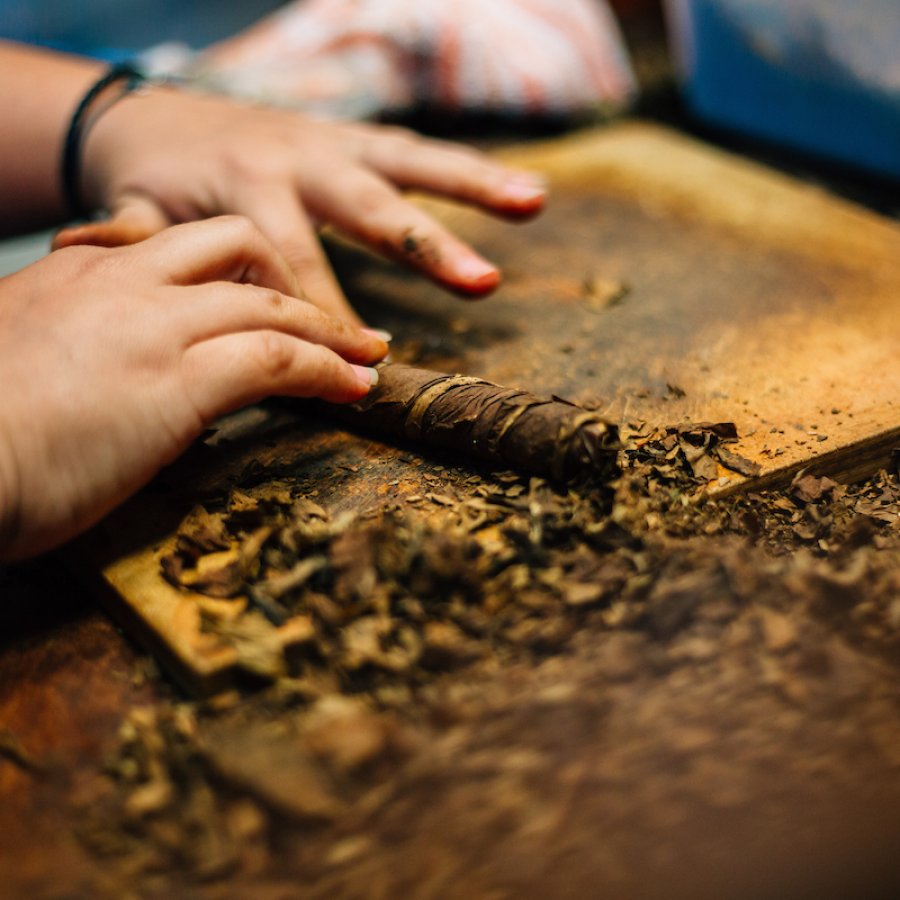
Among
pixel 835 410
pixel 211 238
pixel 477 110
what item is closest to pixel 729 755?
pixel 835 410

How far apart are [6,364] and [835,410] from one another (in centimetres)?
96

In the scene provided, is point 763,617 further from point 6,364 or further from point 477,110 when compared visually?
point 477,110

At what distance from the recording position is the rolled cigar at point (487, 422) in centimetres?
96

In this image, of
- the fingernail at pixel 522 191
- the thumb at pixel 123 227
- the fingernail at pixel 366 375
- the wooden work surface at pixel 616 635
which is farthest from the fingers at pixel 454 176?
the fingernail at pixel 366 375

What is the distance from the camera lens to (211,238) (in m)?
1.04

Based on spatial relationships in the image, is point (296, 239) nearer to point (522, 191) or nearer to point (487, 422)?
point (522, 191)

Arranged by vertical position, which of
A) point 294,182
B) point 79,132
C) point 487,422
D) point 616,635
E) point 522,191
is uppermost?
point 79,132

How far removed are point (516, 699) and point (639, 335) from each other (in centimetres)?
71

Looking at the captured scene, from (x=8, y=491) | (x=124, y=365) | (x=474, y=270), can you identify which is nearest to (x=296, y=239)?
(x=474, y=270)

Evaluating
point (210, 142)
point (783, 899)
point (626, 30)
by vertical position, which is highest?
point (210, 142)

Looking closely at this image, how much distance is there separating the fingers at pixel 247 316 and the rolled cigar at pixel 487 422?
0.09 meters

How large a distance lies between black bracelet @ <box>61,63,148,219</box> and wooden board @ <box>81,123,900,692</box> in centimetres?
49

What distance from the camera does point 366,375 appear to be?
108 cm

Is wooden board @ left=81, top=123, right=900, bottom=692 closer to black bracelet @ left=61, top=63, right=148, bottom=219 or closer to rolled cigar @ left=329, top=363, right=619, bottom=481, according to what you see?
rolled cigar @ left=329, top=363, right=619, bottom=481
